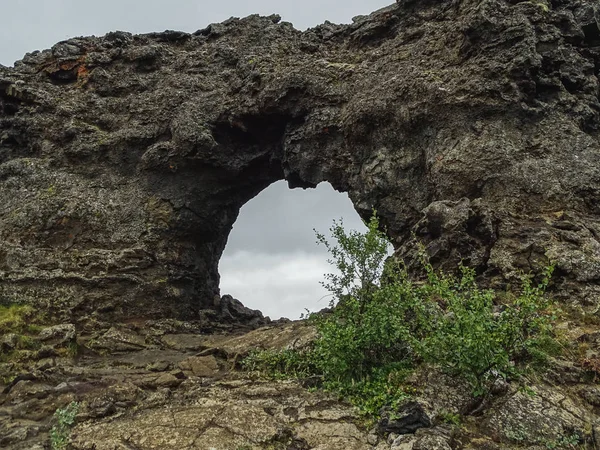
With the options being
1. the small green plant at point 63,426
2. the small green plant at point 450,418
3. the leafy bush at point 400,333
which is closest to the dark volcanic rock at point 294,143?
→ the leafy bush at point 400,333

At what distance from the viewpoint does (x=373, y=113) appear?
703 inches

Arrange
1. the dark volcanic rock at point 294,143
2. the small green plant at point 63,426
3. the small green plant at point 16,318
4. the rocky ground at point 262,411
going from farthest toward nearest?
the small green plant at point 16,318 → the dark volcanic rock at point 294,143 → the small green plant at point 63,426 → the rocky ground at point 262,411

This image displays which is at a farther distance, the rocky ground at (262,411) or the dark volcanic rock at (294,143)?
the dark volcanic rock at (294,143)

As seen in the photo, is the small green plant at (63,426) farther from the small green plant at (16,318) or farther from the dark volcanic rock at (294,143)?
the dark volcanic rock at (294,143)

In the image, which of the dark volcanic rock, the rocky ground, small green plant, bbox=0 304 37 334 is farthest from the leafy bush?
small green plant, bbox=0 304 37 334

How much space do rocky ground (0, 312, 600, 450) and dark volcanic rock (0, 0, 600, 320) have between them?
446 cm

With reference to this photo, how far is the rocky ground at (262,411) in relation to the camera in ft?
26.4

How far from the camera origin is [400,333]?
Result: 924 centimetres

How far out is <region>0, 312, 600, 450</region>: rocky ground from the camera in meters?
8.05

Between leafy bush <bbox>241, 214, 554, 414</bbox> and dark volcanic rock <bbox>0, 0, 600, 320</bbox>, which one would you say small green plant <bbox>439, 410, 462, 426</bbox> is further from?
dark volcanic rock <bbox>0, 0, 600, 320</bbox>

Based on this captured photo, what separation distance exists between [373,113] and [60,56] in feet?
46.8

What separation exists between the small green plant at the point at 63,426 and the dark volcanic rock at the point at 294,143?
7.89 metres

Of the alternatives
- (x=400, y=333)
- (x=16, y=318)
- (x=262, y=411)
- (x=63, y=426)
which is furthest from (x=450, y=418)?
(x=16, y=318)

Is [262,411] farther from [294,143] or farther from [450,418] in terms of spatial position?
[294,143]
